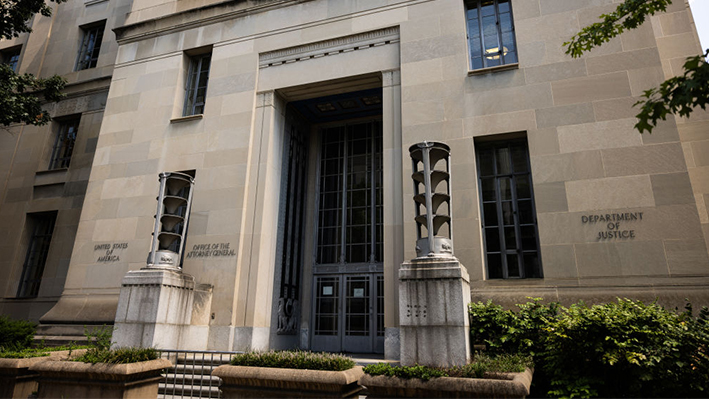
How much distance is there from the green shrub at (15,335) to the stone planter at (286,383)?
289 inches

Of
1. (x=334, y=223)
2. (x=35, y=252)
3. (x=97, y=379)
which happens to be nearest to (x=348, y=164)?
(x=334, y=223)

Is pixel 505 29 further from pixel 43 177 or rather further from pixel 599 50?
pixel 43 177

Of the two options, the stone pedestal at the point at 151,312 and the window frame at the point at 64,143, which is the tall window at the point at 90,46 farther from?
the stone pedestal at the point at 151,312

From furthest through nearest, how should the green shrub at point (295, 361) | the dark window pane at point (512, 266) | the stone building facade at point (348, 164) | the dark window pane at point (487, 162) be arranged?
the dark window pane at point (487, 162) → the dark window pane at point (512, 266) → the stone building facade at point (348, 164) → the green shrub at point (295, 361)

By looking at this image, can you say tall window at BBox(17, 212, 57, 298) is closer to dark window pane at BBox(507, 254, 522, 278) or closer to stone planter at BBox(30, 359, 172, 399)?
stone planter at BBox(30, 359, 172, 399)

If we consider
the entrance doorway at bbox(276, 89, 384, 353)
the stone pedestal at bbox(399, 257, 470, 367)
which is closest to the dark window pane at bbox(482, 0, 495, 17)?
the entrance doorway at bbox(276, 89, 384, 353)

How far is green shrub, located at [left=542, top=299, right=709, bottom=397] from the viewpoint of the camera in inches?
273

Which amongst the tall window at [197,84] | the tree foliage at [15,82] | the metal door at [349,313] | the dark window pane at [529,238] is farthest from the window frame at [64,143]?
the dark window pane at [529,238]

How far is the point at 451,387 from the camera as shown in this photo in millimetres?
6617

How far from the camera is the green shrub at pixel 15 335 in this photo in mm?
11266

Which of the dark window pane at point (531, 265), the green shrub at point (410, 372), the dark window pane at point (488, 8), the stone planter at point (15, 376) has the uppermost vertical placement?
the dark window pane at point (488, 8)

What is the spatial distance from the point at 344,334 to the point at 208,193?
684 cm

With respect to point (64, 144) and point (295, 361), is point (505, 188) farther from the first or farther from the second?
point (64, 144)

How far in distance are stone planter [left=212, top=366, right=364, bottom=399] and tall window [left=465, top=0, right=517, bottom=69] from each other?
10076 mm
